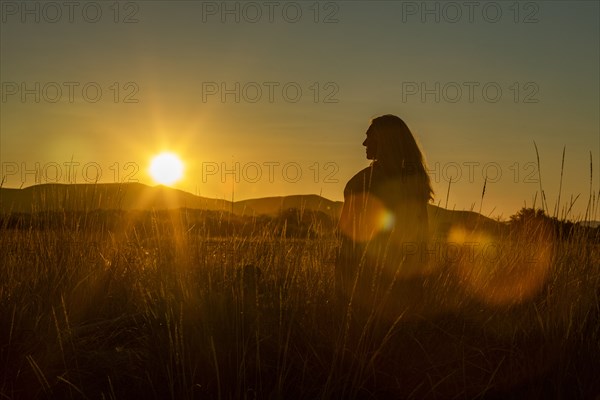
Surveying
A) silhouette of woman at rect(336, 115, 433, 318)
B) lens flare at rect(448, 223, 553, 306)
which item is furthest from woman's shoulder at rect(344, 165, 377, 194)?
lens flare at rect(448, 223, 553, 306)

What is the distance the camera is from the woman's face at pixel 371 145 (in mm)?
6121

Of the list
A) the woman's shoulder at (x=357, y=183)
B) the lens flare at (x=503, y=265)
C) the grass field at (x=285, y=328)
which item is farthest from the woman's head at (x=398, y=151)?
the grass field at (x=285, y=328)

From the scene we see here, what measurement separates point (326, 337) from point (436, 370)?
1.91 ft

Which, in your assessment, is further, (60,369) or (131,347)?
(131,347)

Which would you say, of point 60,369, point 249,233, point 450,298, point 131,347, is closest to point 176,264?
point 131,347

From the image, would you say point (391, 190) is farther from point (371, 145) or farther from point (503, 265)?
point (503, 265)

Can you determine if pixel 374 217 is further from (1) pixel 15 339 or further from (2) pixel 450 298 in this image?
(1) pixel 15 339

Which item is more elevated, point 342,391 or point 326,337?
point 326,337

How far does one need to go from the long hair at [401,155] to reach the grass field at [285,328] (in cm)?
96

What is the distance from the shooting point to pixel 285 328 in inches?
144

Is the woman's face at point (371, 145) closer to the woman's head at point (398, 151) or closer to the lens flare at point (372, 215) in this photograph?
the woman's head at point (398, 151)

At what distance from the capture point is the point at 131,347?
391cm

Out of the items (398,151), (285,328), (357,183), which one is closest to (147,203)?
(357,183)

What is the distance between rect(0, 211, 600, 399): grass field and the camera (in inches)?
132
